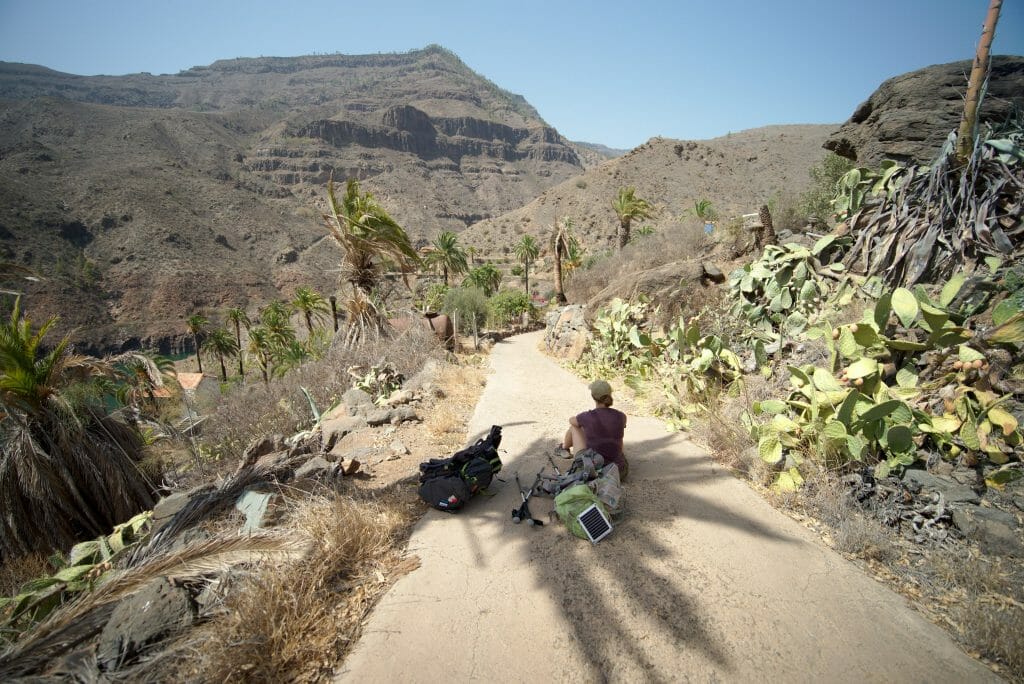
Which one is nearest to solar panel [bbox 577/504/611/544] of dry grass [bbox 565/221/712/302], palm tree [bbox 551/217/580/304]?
dry grass [bbox 565/221/712/302]

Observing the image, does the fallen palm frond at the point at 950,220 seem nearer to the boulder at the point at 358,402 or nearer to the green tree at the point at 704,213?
the boulder at the point at 358,402

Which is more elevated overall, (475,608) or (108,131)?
(108,131)

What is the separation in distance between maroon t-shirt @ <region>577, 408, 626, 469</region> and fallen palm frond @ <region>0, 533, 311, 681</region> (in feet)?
8.67

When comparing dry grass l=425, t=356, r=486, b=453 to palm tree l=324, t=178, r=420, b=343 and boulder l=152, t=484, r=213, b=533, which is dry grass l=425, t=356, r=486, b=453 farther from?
palm tree l=324, t=178, r=420, b=343

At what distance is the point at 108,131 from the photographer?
7581cm

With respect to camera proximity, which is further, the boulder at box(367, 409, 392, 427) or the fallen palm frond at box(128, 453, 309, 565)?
the boulder at box(367, 409, 392, 427)

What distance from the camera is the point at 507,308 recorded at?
2175 centimetres

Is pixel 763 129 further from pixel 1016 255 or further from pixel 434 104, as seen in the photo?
pixel 434 104

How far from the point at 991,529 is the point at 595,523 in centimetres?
275

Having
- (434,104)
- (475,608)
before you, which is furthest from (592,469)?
(434,104)

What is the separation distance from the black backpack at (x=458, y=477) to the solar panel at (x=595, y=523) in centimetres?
115

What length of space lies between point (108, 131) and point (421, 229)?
58.0m

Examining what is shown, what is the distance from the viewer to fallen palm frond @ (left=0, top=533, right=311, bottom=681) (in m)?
2.12

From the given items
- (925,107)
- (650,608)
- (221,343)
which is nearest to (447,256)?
(221,343)
